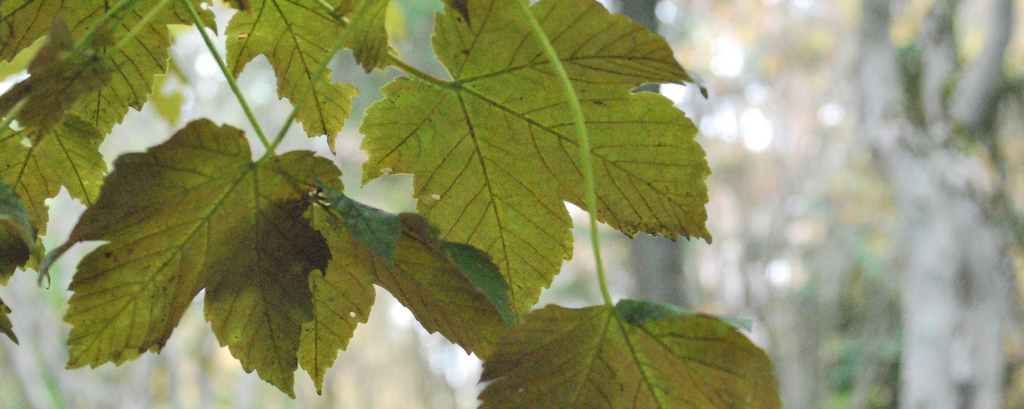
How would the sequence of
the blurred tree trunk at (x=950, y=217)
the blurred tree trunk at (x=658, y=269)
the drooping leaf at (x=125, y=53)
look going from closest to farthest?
the drooping leaf at (x=125, y=53) → the blurred tree trunk at (x=658, y=269) → the blurred tree trunk at (x=950, y=217)

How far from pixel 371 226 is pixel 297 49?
19cm

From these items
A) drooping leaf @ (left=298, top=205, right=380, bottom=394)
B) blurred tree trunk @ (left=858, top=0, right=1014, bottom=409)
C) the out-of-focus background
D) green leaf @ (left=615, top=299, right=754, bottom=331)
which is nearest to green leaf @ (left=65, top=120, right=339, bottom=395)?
drooping leaf @ (left=298, top=205, right=380, bottom=394)

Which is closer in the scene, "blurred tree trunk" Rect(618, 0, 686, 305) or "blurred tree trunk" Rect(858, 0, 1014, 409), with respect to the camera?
"blurred tree trunk" Rect(618, 0, 686, 305)

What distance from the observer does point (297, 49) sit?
0.43m

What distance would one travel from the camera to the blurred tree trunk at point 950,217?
3.08 m

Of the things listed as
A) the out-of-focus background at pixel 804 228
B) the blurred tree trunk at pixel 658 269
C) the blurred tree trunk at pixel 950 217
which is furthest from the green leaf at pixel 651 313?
the blurred tree trunk at pixel 950 217

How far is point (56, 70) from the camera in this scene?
285 mm

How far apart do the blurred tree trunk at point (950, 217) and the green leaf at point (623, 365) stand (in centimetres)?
328

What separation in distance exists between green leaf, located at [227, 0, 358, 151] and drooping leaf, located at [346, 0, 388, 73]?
0.29 ft

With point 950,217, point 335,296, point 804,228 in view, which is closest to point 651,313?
point 335,296

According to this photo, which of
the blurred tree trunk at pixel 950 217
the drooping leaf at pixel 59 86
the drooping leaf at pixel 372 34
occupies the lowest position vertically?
the drooping leaf at pixel 59 86

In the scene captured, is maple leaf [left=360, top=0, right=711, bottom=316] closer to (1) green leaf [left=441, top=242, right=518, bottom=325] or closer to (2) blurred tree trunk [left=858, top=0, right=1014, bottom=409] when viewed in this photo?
(1) green leaf [left=441, top=242, right=518, bottom=325]

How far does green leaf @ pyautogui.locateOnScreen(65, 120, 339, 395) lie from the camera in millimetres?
313

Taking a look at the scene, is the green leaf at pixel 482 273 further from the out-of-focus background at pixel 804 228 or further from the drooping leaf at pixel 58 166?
the out-of-focus background at pixel 804 228
